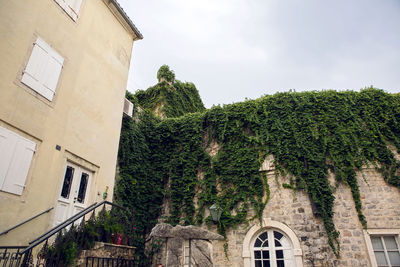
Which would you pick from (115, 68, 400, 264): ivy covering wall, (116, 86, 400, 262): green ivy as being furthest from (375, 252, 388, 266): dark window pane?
(116, 86, 400, 262): green ivy

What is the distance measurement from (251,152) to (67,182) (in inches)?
220

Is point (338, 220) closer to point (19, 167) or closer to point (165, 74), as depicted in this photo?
point (19, 167)

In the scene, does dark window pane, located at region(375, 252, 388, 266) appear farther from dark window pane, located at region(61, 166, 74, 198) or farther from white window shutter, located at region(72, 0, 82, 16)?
white window shutter, located at region(72, 0, 82, 16)

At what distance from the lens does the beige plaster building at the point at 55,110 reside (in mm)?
5246

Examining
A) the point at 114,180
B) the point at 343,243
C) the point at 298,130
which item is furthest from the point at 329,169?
the point at 114,180

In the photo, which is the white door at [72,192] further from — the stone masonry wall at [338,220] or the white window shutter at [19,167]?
the stone masonry wall at [338,220]

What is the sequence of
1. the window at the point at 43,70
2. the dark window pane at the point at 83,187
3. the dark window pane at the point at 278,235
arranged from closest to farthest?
the window at the point at 43,70
the dark window pane at the point at 83,187
the dark window pane at the point at 278,235

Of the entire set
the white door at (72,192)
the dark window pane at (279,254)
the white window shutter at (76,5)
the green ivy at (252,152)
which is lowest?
the dark window pane at (279,254)

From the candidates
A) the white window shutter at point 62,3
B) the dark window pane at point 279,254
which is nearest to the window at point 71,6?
the white window shutter at point 62,3

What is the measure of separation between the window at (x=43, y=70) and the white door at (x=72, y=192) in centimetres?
182

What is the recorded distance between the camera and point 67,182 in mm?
6422

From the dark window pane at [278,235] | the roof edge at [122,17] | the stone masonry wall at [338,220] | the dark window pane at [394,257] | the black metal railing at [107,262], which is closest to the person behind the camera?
the black metal railing at [107,262]

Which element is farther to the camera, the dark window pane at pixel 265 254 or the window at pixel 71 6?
the dark window pane at pixel 265 254

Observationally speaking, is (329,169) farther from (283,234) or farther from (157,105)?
(157,105)
